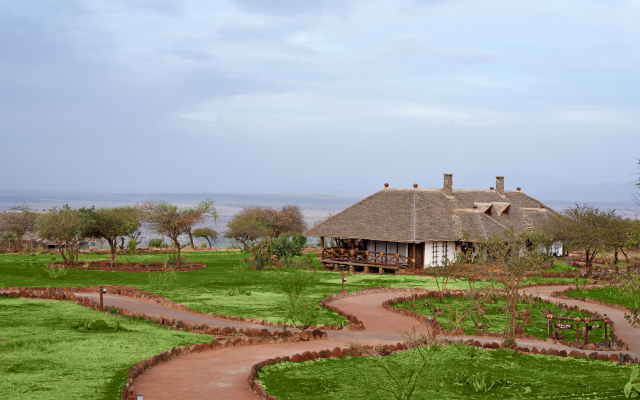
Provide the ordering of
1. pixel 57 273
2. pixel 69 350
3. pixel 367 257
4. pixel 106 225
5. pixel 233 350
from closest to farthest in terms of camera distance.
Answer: pixel 69 350 < pixel 233 350 < pixel 57 273 < pixel 106 225 < pixel 367 257

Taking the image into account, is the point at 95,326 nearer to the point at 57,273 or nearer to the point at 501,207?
the point at 57,273

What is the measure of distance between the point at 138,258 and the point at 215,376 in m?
36.5

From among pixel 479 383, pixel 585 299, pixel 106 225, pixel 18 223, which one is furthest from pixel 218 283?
pixel 18 223

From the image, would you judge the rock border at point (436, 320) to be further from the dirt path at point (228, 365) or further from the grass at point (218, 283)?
the grass at point (218, 283)

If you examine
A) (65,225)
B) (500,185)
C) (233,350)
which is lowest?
(233,350)

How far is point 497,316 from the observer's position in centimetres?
2417

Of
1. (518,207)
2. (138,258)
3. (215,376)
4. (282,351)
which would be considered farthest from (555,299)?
(138,258)

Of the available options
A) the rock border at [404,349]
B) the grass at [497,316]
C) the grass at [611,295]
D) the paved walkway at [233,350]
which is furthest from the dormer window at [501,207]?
the rock border at [404,349]

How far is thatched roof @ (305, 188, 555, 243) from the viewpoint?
4259 centimetres

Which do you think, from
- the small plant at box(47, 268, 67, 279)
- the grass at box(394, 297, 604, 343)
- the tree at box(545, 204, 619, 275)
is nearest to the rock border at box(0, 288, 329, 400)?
the grass at box(394, 297, 604, 343)

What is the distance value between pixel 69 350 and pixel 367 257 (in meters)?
30.1

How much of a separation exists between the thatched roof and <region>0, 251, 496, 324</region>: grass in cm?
459

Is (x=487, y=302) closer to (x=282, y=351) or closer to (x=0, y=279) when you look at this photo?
(x=282, y=351)

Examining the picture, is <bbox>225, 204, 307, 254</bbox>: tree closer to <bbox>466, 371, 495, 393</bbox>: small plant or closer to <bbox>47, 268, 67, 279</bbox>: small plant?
<bbox>47, 268, 67, 279</bbox>: small plant
